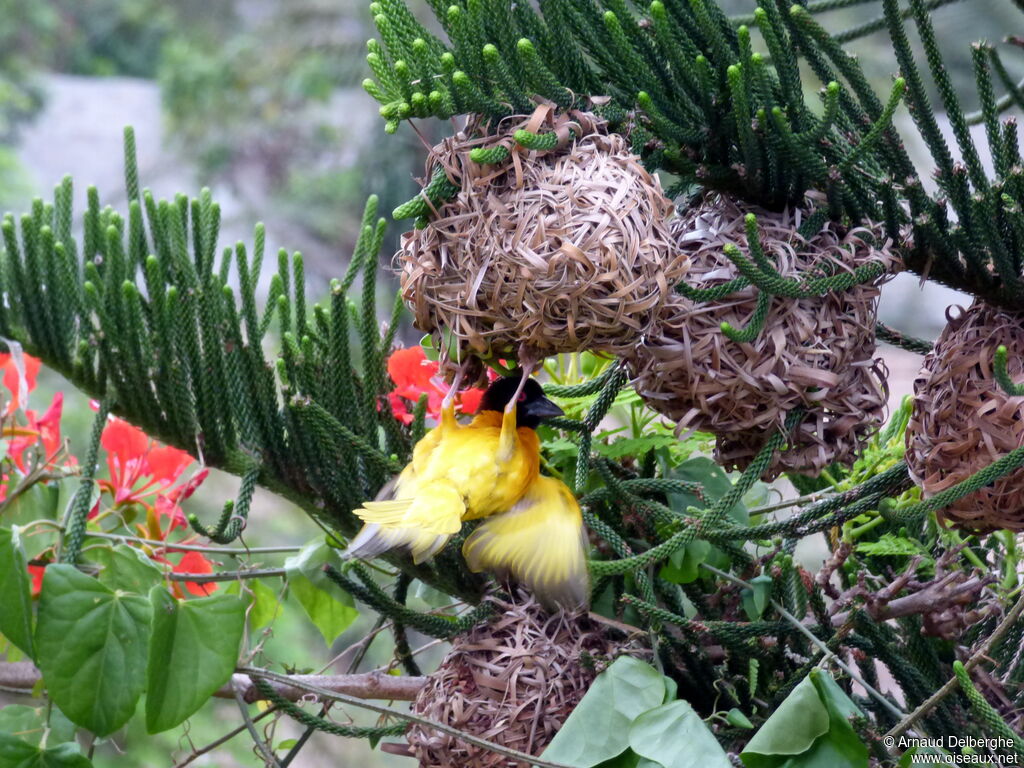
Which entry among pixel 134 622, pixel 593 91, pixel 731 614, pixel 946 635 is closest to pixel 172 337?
pixel 134 622

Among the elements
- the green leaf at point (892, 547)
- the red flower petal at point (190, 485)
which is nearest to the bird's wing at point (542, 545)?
the green leaf at point (892, 547)

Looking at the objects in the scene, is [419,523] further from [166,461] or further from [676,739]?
[166,461]

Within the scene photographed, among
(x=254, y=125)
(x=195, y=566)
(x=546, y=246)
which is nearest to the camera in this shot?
(x=546, y=246)

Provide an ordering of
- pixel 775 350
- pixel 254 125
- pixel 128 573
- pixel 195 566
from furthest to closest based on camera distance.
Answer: pixel 254 125, pixel 195 566, pixel 128 573, pixel 775 350

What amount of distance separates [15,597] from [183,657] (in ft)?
0.62

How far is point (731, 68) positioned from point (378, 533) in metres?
0.54

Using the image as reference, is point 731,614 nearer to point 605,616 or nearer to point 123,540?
point 605,616

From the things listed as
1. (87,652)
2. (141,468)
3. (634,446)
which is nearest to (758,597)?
(634,446)

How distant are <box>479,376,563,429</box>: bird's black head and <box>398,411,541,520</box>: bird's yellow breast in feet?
0.05

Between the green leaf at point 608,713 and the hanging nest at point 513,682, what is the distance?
4cm

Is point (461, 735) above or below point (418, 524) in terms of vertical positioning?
below

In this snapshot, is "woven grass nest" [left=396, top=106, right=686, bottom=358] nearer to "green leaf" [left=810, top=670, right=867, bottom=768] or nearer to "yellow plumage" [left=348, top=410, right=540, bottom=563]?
"yellow plumage" [left=348, top=410, right=540, bottom=563]

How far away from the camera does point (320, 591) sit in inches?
53.5

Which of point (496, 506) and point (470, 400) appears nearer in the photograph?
point (496, 506)
